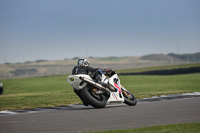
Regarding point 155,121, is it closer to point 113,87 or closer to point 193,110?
point 193,110

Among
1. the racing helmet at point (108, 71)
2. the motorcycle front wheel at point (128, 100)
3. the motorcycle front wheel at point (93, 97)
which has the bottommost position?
the motorcycle front wheel at point (128, 100)

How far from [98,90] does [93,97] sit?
29 centimetres

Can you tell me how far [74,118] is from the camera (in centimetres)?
952

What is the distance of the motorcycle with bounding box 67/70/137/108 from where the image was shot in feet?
37.3

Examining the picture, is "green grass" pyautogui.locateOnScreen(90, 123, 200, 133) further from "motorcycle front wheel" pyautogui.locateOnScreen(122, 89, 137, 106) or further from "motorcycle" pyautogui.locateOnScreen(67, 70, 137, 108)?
"motorcycle front wheel" pyautogui.locateOnScreen(122, 89, 137, 106)

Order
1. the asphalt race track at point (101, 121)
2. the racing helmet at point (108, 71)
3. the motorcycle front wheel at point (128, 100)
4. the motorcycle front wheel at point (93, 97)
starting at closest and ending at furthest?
A: the asphalt race track at point (101, 121) → the motorcycle front wheel at point (93, 97) → the racing helmet at point (108, 71) → the motorcycle front wheel at point (128, 100)

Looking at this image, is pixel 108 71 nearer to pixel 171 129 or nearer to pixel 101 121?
pixel 101 121

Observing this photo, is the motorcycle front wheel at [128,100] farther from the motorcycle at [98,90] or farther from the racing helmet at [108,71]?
the racing helmet at [108,71]

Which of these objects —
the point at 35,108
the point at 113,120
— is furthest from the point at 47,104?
the point at 113,120

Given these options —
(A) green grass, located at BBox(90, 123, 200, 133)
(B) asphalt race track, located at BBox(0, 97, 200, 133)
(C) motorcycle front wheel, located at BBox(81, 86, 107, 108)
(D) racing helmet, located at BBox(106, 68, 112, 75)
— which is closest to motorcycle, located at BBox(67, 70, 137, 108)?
(C) motorcycle front wheel, located at BBox(81, 86, 107, 108)

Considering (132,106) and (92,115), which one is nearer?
(92,115)

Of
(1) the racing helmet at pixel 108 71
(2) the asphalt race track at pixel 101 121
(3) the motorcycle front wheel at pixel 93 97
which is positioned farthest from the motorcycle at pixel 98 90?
(2) the asphalt race track at pixel 101 121

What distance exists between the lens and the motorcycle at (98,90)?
11.4 m

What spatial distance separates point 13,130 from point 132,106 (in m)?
5.33
